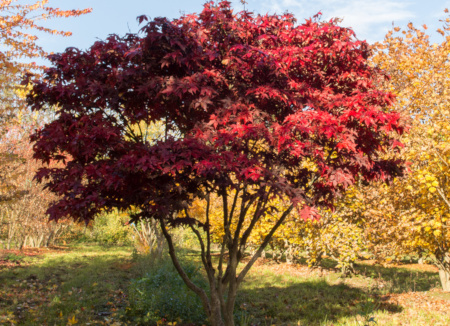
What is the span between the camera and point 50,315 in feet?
19.2

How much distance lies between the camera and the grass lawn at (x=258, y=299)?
232 inches

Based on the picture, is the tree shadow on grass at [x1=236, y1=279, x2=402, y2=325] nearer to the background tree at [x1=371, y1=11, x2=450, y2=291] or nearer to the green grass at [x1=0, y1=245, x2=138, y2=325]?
the background tree at [x1=371, y1=11, x2=450, y2=291]

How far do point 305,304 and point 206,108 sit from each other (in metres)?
5.38

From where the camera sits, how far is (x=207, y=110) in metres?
4.22

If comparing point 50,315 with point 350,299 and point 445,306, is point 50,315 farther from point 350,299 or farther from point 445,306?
point 445,306

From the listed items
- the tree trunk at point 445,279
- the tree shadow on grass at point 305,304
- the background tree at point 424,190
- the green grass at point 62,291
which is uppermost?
the background tree at point 424,190

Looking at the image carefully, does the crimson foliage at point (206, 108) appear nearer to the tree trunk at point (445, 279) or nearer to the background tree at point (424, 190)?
the background tree at point (424, 190)

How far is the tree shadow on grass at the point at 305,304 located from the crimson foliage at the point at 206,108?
114 inches

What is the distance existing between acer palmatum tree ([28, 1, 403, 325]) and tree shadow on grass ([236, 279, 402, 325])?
2.02 m

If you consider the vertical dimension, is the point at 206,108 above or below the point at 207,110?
below

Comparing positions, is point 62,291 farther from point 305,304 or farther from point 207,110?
point 207,110

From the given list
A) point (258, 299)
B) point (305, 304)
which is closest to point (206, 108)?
point (305, 304)

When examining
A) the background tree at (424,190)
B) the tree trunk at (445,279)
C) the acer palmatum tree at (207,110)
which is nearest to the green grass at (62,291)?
the acer palmatum tree at (207,110)

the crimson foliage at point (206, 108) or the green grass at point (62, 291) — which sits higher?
the crimson foliage at point (206, 108)
